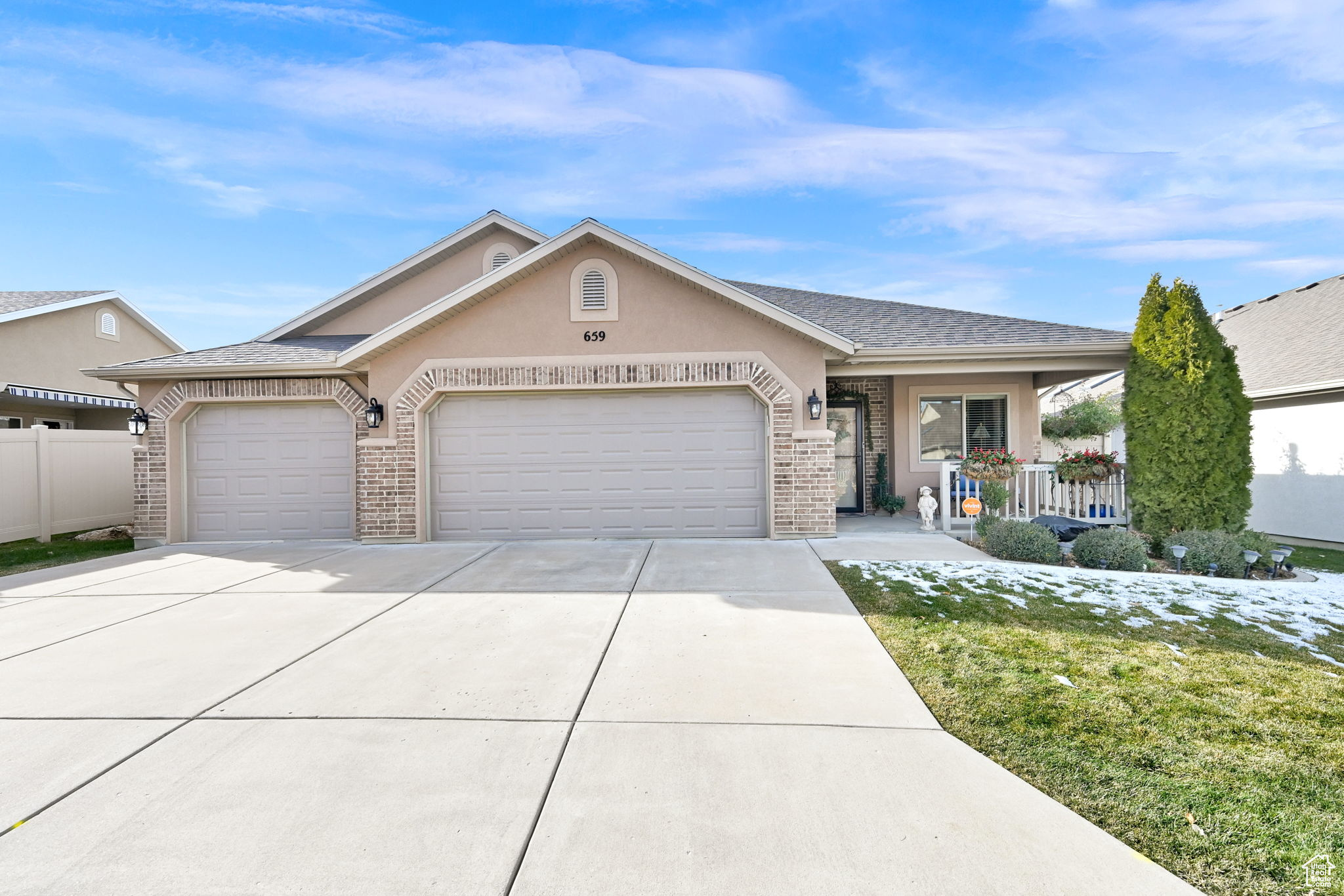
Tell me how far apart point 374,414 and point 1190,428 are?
1132 centimetres

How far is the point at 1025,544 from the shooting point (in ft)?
23.7

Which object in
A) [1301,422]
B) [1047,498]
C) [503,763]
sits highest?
[1301,422]

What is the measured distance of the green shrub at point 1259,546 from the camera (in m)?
6.91

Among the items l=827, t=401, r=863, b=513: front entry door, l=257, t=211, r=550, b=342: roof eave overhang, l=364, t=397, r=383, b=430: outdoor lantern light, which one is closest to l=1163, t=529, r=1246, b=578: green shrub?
l=827, t=401, r=863, b=513: front entry door

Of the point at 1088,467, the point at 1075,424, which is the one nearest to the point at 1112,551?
the point at 1088,467

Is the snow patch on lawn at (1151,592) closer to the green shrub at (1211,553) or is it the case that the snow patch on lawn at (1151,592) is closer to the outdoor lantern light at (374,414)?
the green shrub at (1211,553)

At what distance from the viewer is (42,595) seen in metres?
6.29

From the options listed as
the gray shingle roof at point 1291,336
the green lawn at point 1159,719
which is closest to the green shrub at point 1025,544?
the green lawn at point 1159,719

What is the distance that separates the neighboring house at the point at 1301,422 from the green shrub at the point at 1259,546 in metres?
2.94

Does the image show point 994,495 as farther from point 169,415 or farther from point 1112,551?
point 169,415

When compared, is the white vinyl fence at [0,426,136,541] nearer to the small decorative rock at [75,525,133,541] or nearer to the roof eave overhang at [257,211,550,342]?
the small decorative rock at [75,525,133,541]

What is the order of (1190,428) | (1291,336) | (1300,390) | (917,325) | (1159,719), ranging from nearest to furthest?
(1159,719)
(1190,428)
(1300,390)
(917,325)
(1291,336)

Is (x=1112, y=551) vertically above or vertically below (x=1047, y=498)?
below

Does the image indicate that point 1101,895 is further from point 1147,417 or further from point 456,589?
point 1147,417
